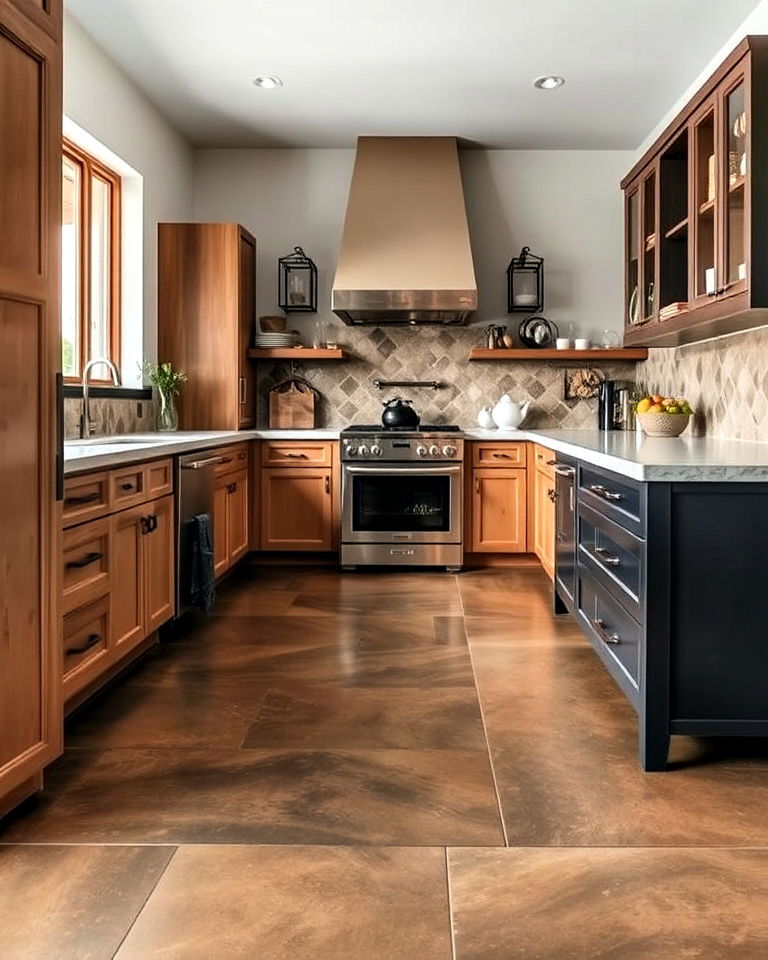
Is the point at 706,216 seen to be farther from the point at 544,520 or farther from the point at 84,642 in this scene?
the point at 84,642

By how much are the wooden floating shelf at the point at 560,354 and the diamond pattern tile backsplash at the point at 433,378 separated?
0.24 metres

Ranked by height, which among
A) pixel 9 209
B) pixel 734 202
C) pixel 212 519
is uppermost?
pixel 734 202

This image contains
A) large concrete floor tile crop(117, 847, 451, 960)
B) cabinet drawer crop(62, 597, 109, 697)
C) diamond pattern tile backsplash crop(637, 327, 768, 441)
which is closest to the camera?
large concrete floor tile crop(117, 847, 451, 960)

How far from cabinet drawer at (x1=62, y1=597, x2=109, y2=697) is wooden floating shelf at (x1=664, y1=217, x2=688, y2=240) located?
2.76m

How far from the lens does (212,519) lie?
14.5 feet

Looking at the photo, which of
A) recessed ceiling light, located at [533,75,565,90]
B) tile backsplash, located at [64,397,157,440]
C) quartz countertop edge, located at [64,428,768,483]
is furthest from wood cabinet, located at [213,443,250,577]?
recessed ceiling light, located at [533,75,565,90]

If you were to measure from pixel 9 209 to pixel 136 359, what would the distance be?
325cm

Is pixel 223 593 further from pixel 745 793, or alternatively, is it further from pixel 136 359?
pixel 745 793

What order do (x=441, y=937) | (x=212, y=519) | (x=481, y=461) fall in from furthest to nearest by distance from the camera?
(x=481, y=461)
(x=212, y=519)
(x=441, y=937)

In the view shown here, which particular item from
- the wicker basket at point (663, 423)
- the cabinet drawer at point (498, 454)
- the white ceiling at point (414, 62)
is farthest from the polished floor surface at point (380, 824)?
the white ceiling at point (414, 62)

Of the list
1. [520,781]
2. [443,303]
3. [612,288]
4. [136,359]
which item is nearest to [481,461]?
[443,303]

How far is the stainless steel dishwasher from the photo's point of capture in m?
3.81

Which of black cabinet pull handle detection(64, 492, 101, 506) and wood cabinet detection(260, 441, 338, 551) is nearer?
black cabinet pull handle detection(64, 492, 101, 506)

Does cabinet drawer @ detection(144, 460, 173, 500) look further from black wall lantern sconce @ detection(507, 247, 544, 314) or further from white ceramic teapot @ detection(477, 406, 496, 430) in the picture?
black wall lantern sconce @ detection(507, 247, 544, 314)
